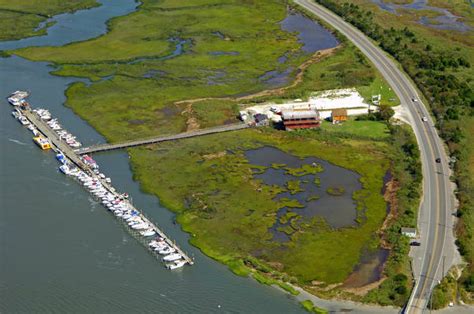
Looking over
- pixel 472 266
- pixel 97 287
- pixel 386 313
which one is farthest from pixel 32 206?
pixel 472 266

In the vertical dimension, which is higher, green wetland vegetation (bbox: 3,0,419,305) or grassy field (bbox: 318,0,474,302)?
grassy field (bbox: 318,0,474,302)

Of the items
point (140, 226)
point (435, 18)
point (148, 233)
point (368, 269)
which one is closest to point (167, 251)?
point (148, 233)

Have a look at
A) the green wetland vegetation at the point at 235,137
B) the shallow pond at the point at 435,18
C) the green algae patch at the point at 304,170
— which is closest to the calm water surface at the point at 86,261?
the green wetland vegetation at the point at 235,137

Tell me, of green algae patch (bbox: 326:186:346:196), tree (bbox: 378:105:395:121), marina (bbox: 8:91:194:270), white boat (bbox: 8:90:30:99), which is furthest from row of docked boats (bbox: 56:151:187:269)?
tree (bbox: 378:105:395:121)

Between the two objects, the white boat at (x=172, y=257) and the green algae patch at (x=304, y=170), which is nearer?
the white boat at (x=172, y=257)

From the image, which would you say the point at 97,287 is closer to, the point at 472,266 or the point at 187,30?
the point at 472,266

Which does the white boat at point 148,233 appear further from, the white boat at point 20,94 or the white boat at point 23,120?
the white boat at point 20,94

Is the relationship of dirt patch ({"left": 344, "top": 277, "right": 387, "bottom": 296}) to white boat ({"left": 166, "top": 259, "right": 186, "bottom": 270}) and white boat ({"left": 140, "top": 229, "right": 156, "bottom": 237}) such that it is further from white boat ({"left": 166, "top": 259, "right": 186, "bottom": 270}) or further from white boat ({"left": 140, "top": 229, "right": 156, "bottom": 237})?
white boat ({"left": 140, "top": 229, "right": 156, "bottom": 237})

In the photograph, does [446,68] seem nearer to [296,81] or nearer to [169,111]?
[296,81]
